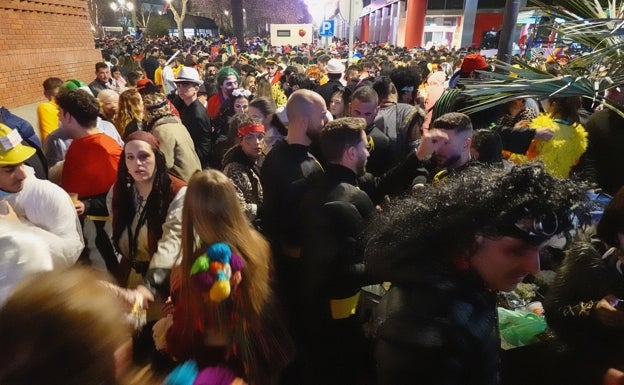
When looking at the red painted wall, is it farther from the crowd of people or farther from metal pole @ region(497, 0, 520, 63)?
the crowd of people

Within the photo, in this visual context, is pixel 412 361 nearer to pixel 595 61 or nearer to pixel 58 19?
pixel 595 61

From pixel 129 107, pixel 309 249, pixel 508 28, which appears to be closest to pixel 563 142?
pixel 508 28

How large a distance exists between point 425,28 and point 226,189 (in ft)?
109

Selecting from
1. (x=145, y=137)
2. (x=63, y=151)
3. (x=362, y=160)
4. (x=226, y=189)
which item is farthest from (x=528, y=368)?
(x=63, y=151)

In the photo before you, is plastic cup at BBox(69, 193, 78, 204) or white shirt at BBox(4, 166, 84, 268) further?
plastic cup at BBox(69, 193, 78, 204)

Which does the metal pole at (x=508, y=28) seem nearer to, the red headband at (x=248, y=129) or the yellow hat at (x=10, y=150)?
the red headband at (x=248, y=129)

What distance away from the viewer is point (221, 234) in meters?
2.01

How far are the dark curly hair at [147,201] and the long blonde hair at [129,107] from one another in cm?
221

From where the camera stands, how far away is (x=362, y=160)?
277cm

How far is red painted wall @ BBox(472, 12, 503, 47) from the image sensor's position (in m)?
30.3

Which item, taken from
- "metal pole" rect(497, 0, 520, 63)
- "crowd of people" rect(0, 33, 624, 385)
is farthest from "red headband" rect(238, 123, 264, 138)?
"metal pole" rect(497, 0, 520, 63)

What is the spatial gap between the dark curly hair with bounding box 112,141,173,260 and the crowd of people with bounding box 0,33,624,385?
0.4 inches

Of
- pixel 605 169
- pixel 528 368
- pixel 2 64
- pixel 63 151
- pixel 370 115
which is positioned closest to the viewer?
pixel 528 368

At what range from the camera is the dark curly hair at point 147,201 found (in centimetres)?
267
